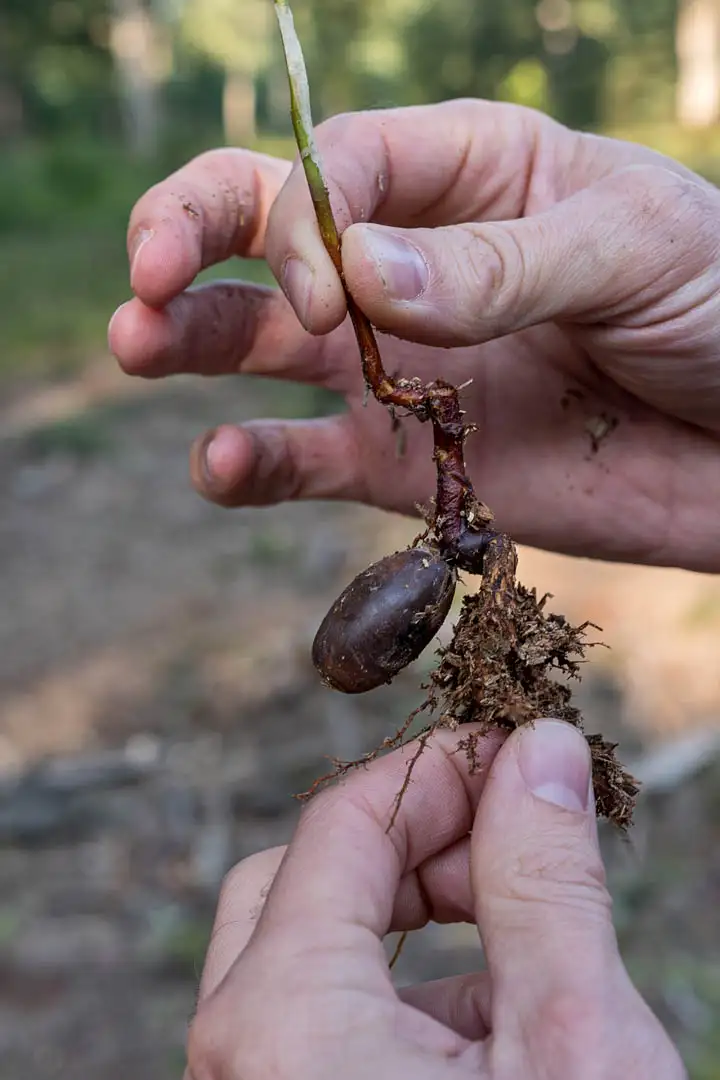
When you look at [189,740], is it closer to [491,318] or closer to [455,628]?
[455,628]

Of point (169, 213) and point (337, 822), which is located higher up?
point (169, 213)

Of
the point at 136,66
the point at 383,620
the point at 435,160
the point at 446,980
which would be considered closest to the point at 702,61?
the point at 136,66

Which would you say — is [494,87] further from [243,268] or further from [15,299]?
[15,299]

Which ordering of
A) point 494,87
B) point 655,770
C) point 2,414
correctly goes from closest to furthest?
point 655,770 → point 2,414 → point 494,87

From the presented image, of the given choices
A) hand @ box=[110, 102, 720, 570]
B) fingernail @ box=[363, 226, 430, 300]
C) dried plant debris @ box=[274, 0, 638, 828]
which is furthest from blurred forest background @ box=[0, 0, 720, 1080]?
fingernail @ box=[363, 226, 430, 300]

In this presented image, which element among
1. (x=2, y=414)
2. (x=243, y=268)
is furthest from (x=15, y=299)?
(x=2, y=414)

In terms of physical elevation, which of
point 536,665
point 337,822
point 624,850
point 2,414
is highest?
point 2,414

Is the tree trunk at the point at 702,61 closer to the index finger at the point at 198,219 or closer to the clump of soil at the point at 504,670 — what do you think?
the index finger at the point at 198,219
